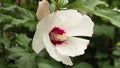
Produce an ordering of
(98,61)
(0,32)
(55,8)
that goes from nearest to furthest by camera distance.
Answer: (55,8) < (0,32) < (98,61)

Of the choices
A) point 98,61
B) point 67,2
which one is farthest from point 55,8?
point 98,61

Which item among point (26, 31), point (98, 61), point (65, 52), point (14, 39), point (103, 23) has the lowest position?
point (98, 61)

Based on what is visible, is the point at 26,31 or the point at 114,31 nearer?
the point at 26,31

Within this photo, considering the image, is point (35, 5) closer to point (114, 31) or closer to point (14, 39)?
point (14, 39)

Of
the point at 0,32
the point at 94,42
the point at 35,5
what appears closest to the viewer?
the point at 0,32

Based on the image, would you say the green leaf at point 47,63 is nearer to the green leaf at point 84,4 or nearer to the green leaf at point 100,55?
the green leaf at point 84,4

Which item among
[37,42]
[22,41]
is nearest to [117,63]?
[22,41]

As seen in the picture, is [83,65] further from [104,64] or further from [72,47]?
[72,47]
